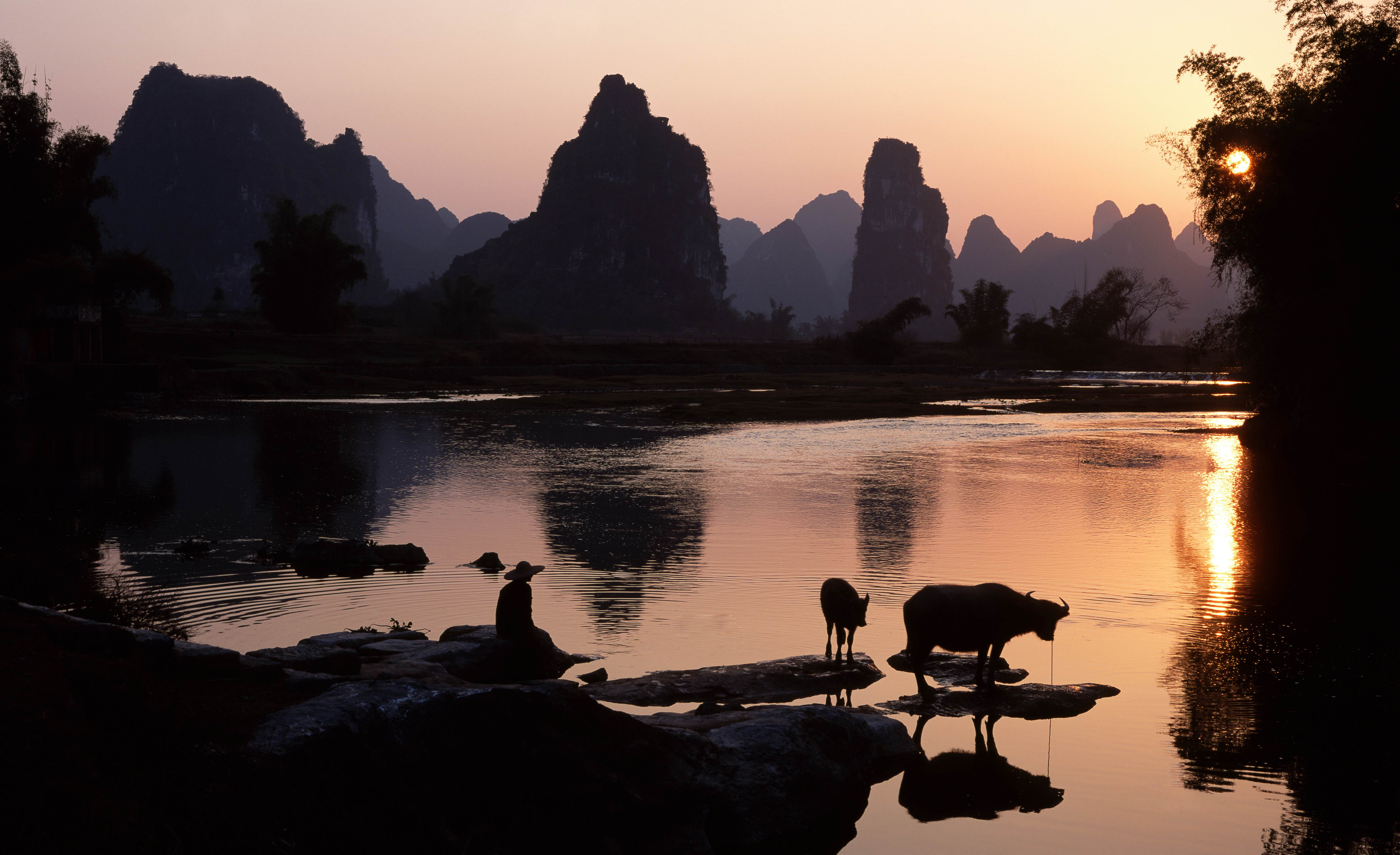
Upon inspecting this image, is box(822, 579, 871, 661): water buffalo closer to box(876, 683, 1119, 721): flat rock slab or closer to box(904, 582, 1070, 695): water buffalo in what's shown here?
box(904, 582, 1070, 695): water buffalo

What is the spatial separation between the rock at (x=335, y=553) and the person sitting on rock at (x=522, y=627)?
24.9 feet

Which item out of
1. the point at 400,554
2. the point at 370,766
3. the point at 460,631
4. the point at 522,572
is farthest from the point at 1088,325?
the point at 370,766

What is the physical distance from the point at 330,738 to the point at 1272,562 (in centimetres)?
1877

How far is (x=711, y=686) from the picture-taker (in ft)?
35.6

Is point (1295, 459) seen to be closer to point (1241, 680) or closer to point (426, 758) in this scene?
point (1241, 680)

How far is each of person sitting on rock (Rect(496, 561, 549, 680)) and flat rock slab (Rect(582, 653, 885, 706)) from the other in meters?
0.71

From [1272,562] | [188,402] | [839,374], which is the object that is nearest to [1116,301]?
[839,374]

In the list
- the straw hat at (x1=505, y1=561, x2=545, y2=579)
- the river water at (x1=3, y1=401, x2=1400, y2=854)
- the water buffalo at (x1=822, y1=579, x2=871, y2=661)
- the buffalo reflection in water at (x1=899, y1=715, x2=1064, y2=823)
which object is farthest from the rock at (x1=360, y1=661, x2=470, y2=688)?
the water buffalo at (x1=822, y1=579, x2=871, y2=661)

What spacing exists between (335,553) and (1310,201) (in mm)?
32570

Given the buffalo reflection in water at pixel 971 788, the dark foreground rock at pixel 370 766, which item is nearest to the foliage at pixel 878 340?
the buffalo reflection in water at pixel 971 788

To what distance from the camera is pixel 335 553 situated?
60.2 feet

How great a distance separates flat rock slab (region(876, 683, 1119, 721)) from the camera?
35.4 ft

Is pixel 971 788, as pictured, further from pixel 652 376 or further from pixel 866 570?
pixel 652 376

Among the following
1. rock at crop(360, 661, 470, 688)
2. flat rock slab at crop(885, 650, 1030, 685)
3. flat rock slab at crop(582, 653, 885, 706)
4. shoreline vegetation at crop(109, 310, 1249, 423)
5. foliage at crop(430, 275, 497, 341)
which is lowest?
flat rock slab at crop(885, 650, 1030, 685)
